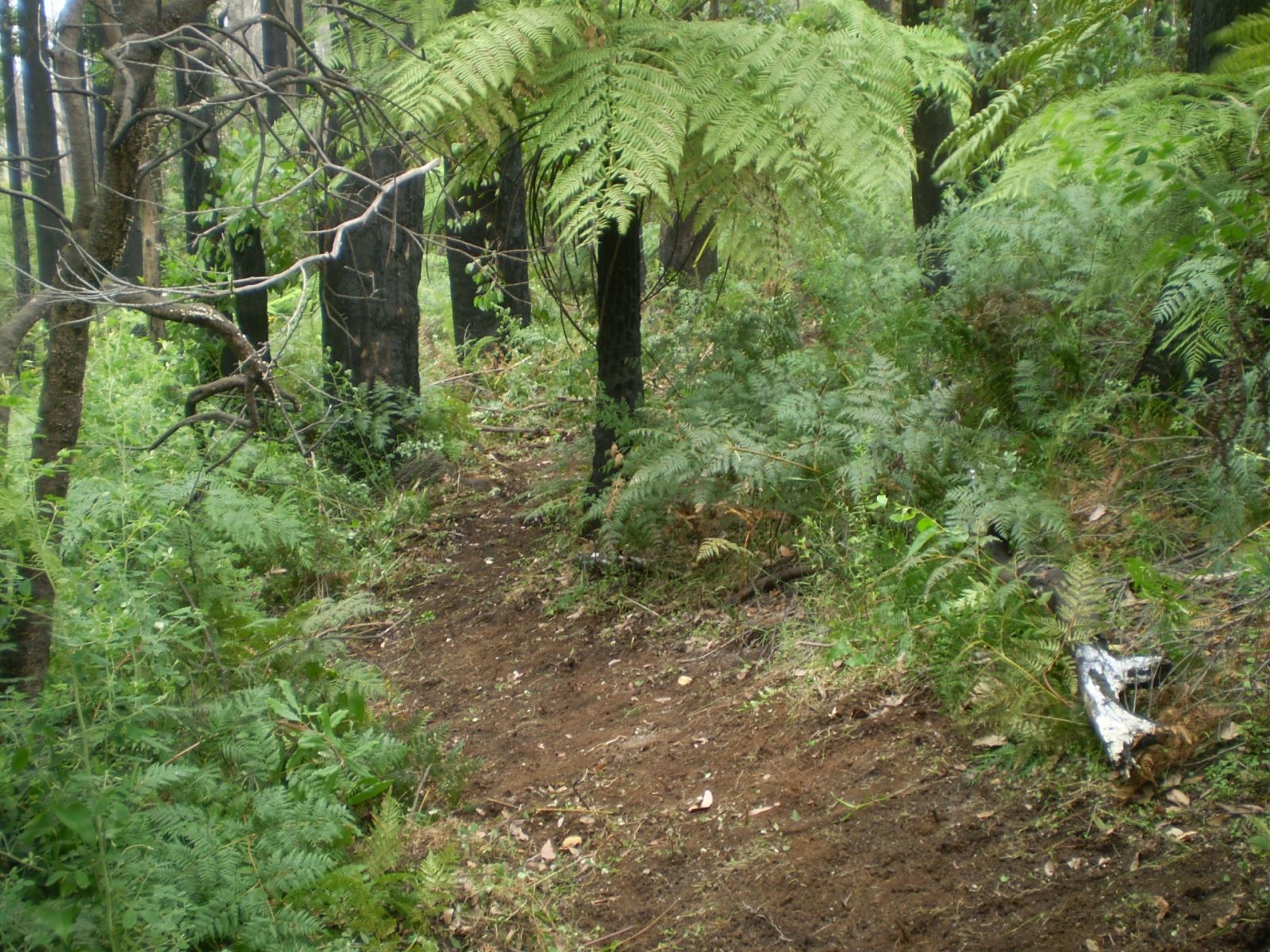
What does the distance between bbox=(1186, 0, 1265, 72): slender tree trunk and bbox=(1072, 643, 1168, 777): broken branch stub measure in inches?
98.9

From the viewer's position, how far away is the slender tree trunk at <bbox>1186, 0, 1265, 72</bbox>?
417 centimetres

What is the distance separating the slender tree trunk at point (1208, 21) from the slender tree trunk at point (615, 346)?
2.75m

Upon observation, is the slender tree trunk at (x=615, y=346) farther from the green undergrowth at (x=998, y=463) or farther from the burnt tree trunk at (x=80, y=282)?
the burnt tree trunk at (x=80, y=282)

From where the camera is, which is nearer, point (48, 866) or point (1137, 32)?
point (48, 866)

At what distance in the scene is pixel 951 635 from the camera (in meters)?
3.80

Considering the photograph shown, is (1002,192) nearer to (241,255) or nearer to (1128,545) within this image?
(1128,545)

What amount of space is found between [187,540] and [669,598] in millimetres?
2379

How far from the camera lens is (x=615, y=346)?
5.95 metres

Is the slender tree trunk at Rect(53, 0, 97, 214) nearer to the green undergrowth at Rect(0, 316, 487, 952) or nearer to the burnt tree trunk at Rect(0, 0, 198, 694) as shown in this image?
the burnt tree trunk at Rect(0, 0, 198, 694)

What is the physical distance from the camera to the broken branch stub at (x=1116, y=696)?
3031 mm

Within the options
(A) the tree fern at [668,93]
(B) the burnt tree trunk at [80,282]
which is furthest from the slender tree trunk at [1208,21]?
(B) the burnt tree trunk at [80,282]

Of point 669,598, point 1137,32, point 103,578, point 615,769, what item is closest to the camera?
point 103,578

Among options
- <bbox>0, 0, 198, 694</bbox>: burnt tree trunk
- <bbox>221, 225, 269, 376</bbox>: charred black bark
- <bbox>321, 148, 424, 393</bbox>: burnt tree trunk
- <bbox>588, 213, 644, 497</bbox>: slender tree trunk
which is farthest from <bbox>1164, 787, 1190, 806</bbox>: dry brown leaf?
<bbox>221, 225, 269, 376</bbox>: charred black bark

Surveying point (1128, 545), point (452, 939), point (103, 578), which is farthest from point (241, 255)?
point (1128, 545)
